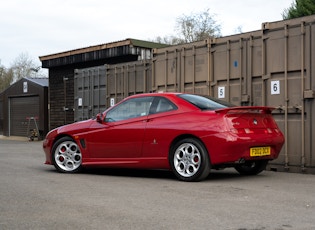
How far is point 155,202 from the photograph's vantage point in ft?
19.1

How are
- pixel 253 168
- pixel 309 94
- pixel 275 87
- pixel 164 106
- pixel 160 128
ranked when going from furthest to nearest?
pixel 275 87
pixel 309 94
pixel 253 168
pixel 164 106
pixel 160 128

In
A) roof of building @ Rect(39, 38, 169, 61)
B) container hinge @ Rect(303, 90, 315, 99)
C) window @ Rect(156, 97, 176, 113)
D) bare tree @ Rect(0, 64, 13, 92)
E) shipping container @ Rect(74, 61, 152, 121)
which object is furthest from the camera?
bare tree @ Rect(0, 64, 13, 92)

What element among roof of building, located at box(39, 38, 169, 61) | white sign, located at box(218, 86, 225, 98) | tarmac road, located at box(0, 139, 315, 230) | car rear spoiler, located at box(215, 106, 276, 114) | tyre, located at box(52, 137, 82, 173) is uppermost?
roof of building, located at box(39, 38, 169, 61)

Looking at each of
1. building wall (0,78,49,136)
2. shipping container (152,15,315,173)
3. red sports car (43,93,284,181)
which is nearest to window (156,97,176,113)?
red sports car (43,93,284,181)

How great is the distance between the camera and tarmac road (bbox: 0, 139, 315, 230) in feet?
15.6

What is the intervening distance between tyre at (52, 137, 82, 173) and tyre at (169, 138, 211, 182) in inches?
83.9

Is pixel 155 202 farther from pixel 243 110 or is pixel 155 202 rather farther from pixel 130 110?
pixel 130 110

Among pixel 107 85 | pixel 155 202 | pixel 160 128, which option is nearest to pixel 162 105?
pixel 160 128

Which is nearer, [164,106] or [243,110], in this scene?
[243,110]

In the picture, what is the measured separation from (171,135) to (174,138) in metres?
0.07

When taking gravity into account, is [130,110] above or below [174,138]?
above

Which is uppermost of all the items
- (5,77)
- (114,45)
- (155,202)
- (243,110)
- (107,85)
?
(5,77)

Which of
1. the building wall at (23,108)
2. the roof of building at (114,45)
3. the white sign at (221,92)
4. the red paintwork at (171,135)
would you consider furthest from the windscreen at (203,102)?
the building wall at (23,108)

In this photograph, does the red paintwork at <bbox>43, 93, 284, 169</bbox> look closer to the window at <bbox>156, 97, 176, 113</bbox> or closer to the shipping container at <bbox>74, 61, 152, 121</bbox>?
the window at <bbox>156, 97, 176, 113</bbox>
